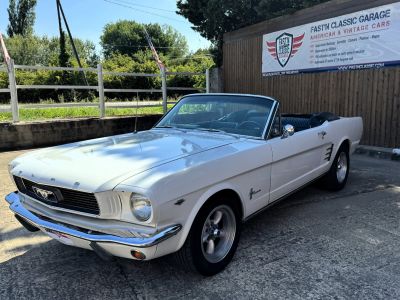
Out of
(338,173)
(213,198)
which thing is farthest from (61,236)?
(338,173)

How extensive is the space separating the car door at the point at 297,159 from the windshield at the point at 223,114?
0.32 m

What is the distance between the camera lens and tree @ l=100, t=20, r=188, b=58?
70625mm

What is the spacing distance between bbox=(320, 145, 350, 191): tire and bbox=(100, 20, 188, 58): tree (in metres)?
67.0

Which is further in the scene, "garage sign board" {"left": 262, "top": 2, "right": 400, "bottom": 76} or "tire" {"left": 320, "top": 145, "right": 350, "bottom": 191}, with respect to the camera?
"garage sign board" {"left": 262, "top": 2, "right": 400, "bottom": 76}

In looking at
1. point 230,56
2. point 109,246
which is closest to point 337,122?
point 109,246

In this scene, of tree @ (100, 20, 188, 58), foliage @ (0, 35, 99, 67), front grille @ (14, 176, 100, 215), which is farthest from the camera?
tree @ (100, 20, 188, 58)

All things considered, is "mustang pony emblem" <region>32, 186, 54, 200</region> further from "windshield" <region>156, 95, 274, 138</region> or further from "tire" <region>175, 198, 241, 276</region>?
"windshield" <region>156, 95, 274, 138</region>

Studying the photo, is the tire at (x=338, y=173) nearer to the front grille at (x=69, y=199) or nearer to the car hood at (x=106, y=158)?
the car hood at (x=106, y=158)

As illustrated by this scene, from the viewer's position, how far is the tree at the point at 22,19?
57219 mm

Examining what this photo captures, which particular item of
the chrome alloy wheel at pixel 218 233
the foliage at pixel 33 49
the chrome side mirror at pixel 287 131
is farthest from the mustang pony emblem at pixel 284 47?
the foliage at pixel 33 49

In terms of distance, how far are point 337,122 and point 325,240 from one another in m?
2.12

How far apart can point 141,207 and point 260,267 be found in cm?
130

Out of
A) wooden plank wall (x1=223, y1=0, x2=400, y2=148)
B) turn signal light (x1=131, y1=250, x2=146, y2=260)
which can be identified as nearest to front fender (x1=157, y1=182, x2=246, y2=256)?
turn signal light (x1=131, y1=250, x2=146, y2=260)

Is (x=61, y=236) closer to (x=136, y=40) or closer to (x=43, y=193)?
(x=43, y=193)
